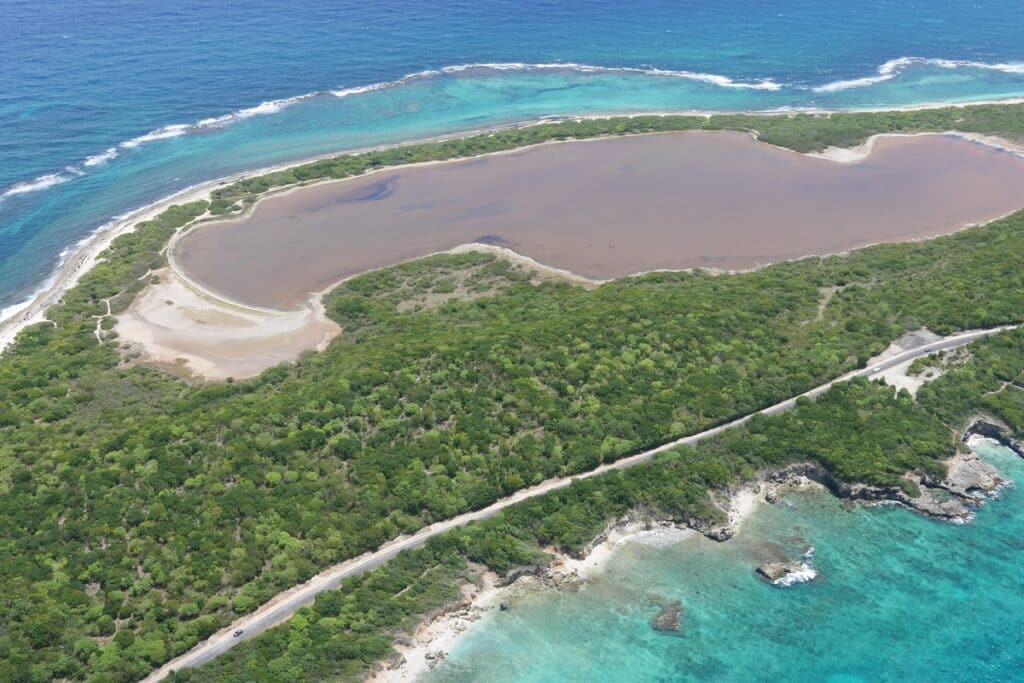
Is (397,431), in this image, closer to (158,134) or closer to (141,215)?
(141,215)

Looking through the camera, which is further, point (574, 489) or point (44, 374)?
point (44, 374)

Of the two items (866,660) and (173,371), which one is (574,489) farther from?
(173,371)

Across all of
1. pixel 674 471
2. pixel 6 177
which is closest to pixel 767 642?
pixel 674 471

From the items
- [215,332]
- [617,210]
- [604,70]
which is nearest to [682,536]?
[215,332]

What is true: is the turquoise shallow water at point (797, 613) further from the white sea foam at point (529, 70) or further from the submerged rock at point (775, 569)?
the white sea foam at point (529, 70)

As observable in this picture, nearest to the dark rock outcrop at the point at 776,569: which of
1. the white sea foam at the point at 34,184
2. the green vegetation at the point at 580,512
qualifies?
the green vegetation at the point at 580,512

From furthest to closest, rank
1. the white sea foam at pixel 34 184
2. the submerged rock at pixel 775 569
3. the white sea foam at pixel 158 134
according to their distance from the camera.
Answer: the white sea foam at pixel 158 134
the white sea foam at pixel 34 184
the submerged rock at pixel 775 569
